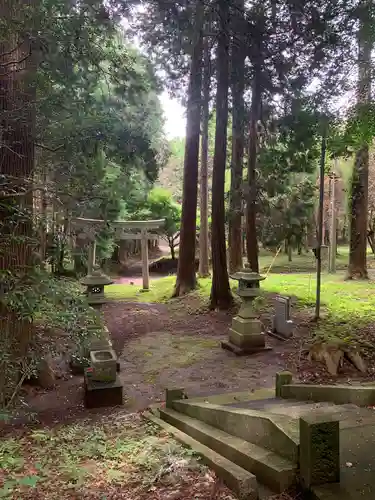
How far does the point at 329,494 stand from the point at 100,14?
5.71m

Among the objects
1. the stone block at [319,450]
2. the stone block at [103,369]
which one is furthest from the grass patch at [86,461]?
the stone block at [103,369]

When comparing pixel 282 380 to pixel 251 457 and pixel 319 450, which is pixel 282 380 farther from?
pixel 319 450

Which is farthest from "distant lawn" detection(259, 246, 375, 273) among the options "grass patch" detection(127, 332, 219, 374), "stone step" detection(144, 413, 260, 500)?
"stone step" detection(144, 413, 260, 500)

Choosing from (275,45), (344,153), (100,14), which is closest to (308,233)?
(344,153)

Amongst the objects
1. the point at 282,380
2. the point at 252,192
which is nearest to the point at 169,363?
the point at 282,380

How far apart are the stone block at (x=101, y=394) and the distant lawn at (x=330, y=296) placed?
4581 mm

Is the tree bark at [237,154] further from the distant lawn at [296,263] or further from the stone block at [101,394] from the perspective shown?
the stone block at [101,394]

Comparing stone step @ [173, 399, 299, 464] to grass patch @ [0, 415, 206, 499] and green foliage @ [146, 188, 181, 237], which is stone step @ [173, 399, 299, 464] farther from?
green foliage @ [146, 188, 181, 237]

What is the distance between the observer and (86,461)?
3688 millimetres

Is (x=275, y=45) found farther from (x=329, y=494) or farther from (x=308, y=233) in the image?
(x=308, y=233)

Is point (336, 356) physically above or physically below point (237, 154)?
below

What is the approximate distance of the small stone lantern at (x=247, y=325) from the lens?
27.8 ft

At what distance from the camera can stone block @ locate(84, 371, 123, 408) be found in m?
6.06

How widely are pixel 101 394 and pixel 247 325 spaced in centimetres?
359
